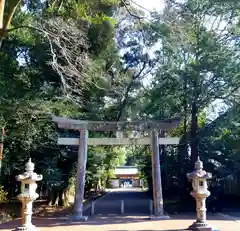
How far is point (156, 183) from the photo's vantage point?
13.7 meters

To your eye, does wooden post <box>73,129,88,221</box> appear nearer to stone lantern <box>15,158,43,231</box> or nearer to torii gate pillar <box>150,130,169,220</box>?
torii gate pillar <box>150,130,169,220</box>

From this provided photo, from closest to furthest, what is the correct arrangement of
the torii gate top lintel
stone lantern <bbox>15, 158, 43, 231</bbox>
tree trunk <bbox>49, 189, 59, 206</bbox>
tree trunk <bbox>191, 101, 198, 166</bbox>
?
1. stone lantern <bbox>15, 158, 43, 231</bbox>
2. the torii gate top lintel
3. tree trunk <bbox>191, 101, 198, 166</bbox>
4. tree trunk <bbox>49, 189, 59, 206</bbox>

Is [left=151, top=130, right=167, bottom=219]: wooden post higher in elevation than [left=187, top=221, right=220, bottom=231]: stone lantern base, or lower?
higher

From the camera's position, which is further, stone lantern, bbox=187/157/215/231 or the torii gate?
the torii gate

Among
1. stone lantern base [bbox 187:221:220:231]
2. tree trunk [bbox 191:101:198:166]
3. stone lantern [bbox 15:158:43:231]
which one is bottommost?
stone lantern base [bbox 187:221:220:231]

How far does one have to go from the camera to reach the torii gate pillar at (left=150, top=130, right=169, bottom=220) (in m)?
13.4

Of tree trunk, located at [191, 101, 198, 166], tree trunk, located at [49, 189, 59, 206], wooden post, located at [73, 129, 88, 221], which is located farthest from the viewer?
tree trunk, located at [49, 189, 59, 206]

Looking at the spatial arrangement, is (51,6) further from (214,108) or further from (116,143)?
(214,108)

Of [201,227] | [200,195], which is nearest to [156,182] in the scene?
[200,195]

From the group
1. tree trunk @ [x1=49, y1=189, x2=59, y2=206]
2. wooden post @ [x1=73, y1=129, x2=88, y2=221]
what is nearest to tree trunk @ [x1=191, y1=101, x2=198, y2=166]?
wooden post @ [x1=73, y1=129, x2=88, y2=221]

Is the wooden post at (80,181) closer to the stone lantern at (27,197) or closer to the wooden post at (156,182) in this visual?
the wooden post at (156,182)

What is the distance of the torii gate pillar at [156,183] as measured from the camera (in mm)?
13383

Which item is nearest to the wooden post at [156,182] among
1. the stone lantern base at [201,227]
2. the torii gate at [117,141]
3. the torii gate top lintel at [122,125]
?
the torii gate at [117,141]

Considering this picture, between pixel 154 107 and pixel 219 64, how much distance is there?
156 inches
